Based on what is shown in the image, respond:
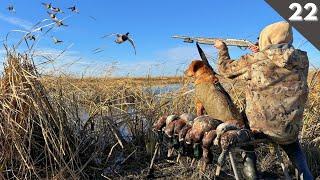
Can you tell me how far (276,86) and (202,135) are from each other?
0.77 m

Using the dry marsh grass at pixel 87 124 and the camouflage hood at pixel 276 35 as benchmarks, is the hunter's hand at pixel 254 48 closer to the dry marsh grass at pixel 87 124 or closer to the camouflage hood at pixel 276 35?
the camouflage hood at pixel 276 35

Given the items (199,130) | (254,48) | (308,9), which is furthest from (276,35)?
(308,9)

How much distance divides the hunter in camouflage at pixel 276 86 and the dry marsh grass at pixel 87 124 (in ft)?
4.01

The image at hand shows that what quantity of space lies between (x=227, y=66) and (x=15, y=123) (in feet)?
7.31

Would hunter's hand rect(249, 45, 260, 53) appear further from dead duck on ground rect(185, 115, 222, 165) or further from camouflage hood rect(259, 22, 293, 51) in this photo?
dead duck on ground rect(185, 115, 222, 165)

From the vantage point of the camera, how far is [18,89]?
5.56 metres

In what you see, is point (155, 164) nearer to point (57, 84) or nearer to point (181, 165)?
point (181, 165)

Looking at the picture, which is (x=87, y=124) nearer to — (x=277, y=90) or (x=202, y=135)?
(x=202, y=135)

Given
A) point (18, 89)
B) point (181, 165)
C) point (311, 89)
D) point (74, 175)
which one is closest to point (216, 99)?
→ point (181, 165)

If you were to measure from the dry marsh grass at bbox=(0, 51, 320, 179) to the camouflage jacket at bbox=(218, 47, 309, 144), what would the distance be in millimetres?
1230

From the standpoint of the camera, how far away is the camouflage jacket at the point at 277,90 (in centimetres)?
471

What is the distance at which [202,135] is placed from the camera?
4.67m

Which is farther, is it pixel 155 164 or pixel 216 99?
pixel 155 164

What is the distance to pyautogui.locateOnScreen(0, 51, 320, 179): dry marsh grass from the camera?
556 centimetres
